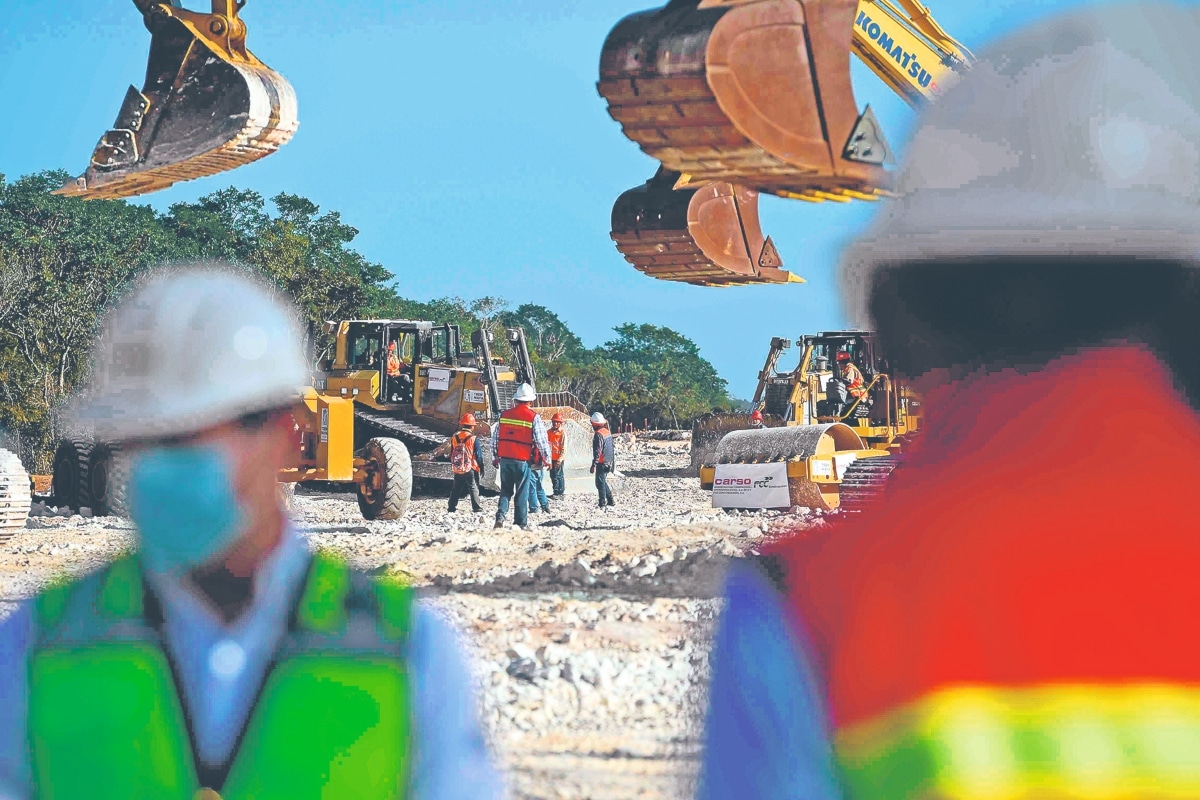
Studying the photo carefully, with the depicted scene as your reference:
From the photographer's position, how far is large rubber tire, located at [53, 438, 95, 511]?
20312 millimetres

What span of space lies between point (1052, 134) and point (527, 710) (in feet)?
20.6

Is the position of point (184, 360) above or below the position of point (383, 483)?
A: below

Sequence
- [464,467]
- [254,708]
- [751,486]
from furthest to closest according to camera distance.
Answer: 1. [464,467]
2. [751,486]
3. [254,708]

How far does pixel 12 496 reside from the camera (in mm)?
14906

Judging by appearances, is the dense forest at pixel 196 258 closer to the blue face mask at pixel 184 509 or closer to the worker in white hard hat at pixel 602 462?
the worker in white hard hat at pixel 602 462

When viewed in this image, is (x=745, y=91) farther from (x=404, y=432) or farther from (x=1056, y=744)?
(x=404, y=432)

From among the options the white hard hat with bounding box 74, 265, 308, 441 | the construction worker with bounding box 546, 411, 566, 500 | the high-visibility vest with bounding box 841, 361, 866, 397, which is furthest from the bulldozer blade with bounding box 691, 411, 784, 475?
the white hard hat with bounding box 74, 265, 308, 441

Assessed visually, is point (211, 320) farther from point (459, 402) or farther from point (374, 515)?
point (459, 402)

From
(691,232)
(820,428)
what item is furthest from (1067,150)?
(820,428)

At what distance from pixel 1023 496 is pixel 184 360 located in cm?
113

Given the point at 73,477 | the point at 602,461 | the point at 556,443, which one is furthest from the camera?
the point at 556,443

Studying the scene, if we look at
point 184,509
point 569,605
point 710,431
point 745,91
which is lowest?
point 569,605

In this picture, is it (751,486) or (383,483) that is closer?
(751,486)

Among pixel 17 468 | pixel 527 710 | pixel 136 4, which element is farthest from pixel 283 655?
pixel 17 468
